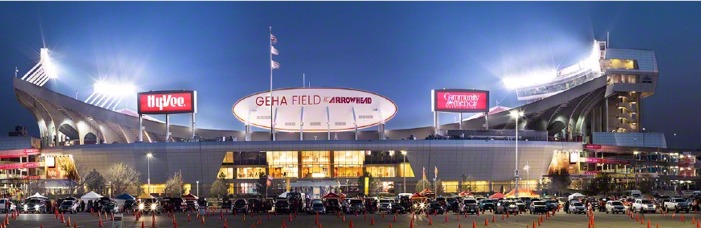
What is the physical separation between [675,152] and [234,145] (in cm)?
8797

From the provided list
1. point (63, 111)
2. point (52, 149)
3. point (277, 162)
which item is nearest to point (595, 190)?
point (277, 162)

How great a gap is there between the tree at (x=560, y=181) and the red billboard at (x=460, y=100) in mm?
15094

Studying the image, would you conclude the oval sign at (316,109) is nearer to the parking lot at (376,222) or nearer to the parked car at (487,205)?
the parked car at (487,205)

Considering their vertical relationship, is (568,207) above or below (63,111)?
below

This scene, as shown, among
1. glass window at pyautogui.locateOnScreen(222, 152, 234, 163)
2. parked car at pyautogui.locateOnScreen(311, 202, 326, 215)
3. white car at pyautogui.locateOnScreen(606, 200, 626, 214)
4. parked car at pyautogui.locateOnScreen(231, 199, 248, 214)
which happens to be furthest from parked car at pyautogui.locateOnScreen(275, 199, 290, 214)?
glass window at pyautogui.locateOnScreen(222, 152, 234, 163)

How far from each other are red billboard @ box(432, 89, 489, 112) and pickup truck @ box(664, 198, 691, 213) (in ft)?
204

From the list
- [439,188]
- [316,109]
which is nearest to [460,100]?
[439,188]

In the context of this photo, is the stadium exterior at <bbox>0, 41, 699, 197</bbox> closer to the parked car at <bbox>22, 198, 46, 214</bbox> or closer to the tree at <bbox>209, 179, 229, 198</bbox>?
the tree at <bbox>209, 179, 229, 198</bbox>

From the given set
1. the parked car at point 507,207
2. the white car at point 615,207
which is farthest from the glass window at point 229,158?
the white car at point 615,207

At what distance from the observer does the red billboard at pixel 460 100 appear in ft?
441

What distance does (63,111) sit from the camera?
536 feet

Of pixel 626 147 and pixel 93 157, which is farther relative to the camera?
pixel 626 147

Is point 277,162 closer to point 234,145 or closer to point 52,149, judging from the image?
point 234,145

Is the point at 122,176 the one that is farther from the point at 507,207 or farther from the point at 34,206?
the point at 507,207
